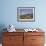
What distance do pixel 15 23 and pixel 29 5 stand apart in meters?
0.76

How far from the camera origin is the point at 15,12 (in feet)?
14.4

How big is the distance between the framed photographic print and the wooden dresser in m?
0.67

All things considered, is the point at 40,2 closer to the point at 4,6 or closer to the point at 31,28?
the point at 31,28

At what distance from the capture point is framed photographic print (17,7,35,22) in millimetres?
4402

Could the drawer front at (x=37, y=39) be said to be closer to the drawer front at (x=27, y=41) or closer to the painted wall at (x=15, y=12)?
the drawer front at (x=27, y=41)

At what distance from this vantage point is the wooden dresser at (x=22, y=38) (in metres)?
3.91

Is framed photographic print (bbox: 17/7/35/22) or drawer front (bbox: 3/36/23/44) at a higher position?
framed photographic print (bbox: 17/7/35/22)

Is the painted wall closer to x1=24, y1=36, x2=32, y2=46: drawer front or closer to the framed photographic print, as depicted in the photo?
the framed photographic print

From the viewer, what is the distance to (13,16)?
441 cm

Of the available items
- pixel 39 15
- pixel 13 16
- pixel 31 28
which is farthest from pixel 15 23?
pixel 39 15

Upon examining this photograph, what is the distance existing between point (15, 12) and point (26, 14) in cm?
37

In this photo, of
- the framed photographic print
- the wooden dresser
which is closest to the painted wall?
the framed photographic print

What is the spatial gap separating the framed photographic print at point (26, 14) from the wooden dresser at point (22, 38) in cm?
67

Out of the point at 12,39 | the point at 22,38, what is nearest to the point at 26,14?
the point at 22,38
